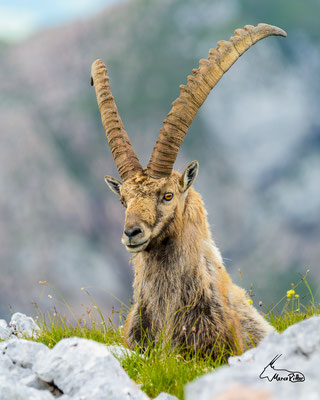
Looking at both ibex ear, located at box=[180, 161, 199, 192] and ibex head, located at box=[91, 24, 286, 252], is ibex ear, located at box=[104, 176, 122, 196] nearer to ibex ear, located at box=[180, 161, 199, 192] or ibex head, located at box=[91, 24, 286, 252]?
ibex head, located at box=[91, 24, 286, 252]

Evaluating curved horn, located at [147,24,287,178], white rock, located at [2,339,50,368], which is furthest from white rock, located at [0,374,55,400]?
curved horn, located at [147,24,287,178]

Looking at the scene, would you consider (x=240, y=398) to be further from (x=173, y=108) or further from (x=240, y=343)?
(x=173, y=108)

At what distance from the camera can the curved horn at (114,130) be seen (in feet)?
28.0

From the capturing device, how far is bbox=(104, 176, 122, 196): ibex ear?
344 inches

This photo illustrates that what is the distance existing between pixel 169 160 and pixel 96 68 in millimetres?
2616

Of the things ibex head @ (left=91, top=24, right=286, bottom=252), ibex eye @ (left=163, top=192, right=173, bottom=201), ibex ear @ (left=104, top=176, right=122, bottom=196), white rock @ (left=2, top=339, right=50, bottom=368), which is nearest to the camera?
white rock @ (left=2, top=339, right=50, bottom=368)

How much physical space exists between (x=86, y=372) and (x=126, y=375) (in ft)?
1.26

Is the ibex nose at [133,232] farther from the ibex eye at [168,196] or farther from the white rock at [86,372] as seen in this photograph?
the white rock at [86,372]

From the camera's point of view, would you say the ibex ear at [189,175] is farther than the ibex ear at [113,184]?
No

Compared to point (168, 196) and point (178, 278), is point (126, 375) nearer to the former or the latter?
point (178, 278)

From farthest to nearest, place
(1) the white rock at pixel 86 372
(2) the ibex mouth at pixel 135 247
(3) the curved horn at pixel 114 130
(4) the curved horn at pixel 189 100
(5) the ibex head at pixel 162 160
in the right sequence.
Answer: (3) the curved horn at pixel 114 130 → (4) the curved horn at pixel 189 100 → (5) the ibex head at pixel 162 160 → (2) the ibex mouth at pixel 135 247 → (1) the white rock at pixel 86 372

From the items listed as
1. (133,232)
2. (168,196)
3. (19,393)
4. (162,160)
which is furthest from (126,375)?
(162,160)

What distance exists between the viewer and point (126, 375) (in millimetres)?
5156

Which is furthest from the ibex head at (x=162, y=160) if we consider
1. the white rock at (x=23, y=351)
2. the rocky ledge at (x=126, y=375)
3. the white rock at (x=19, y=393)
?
the white rock at (x=19, y=393)
